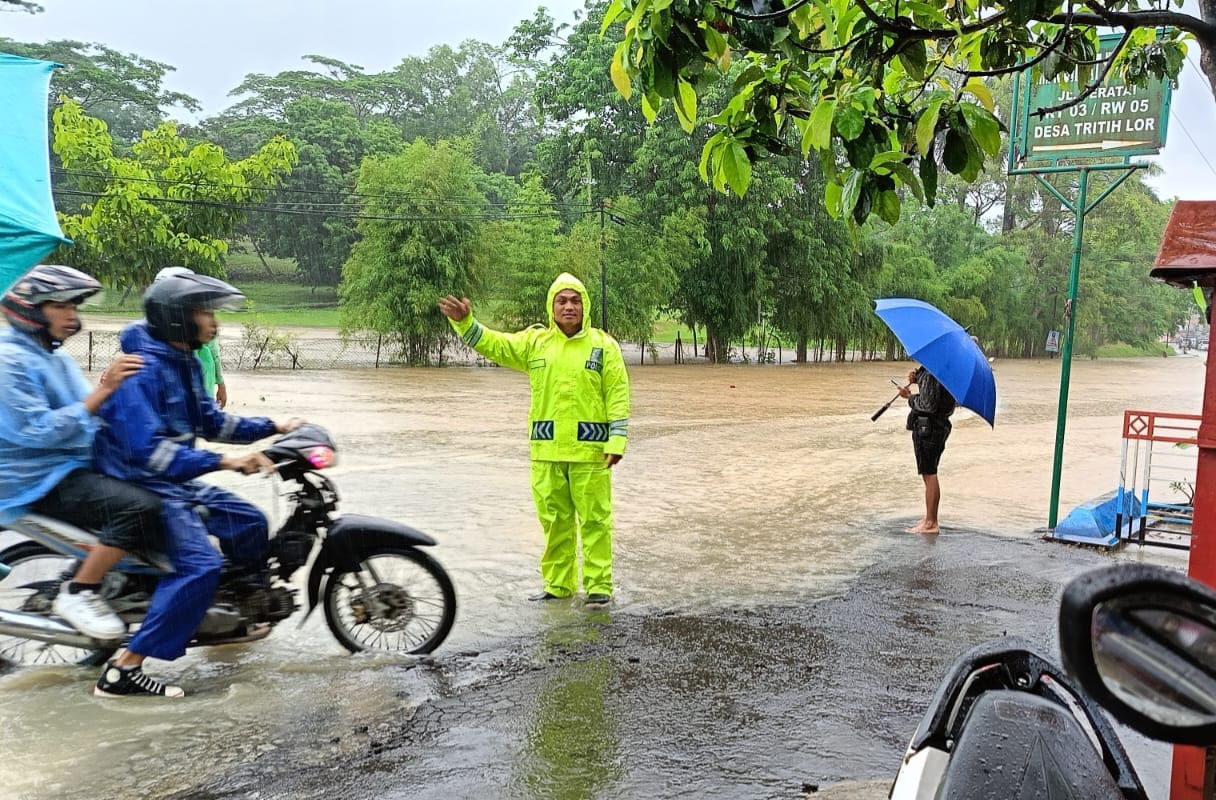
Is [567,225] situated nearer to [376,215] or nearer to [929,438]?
[376,215]

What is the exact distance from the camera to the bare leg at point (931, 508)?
25.0ft

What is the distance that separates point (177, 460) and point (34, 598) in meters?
0.97

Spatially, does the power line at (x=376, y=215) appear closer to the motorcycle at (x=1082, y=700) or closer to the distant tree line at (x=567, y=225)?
the distant tree line at (x=567, y=225)

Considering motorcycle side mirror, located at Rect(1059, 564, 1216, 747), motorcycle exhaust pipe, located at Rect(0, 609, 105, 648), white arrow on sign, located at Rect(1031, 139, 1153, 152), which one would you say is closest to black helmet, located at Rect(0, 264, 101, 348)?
motorcycle exhaust pipe, located at Rect(0, 609, 105, 648)

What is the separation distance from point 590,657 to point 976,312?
45.8 metres

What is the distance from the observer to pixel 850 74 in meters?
3.19

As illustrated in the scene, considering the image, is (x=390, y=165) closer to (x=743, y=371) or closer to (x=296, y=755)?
(x=743, y=371)

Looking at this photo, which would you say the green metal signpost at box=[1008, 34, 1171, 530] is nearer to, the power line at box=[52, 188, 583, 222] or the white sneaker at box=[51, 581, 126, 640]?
the white sneaker at box=[51, 581, 126, 640]

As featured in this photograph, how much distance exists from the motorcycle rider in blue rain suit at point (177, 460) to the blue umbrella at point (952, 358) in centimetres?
478

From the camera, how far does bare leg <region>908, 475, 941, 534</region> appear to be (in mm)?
7633

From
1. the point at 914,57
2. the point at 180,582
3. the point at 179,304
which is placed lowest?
the point at 180,582

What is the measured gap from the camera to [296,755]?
11.4ft

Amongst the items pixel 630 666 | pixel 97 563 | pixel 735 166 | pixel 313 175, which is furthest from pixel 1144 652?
pixel 313 175

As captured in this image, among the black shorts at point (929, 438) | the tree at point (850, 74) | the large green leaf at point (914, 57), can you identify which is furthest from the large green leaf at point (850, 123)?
the black shorts at point (929, 438)
